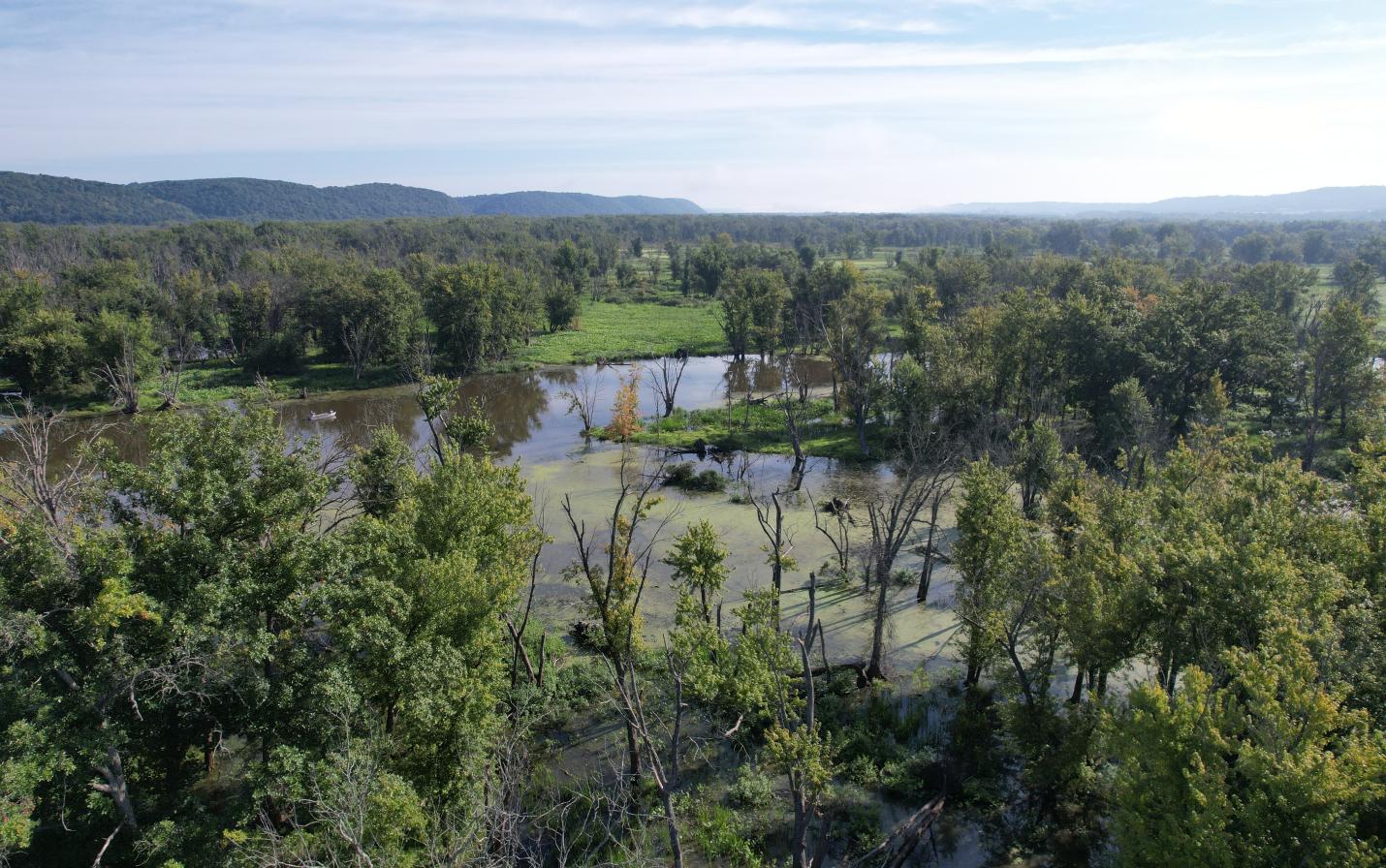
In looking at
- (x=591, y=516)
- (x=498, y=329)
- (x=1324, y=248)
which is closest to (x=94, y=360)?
(x=498, y=329)

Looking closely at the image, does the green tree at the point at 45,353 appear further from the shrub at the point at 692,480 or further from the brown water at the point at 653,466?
the shrub at the point at 692,480

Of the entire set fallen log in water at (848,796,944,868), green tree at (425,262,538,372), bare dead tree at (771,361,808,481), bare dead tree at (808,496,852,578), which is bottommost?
fallen log in water at (848,796,944,868)

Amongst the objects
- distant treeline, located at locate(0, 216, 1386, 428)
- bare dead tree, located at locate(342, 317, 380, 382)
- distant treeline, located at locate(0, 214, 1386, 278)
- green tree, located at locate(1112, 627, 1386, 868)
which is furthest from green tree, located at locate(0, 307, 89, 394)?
green tree, located at locate(1112, 627, 1386, 868)

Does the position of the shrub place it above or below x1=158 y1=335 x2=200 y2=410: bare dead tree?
below

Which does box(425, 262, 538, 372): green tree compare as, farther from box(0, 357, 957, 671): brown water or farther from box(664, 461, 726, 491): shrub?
box(664, 461, 726, 491): shrub

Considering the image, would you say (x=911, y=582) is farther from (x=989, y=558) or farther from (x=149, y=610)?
(x=149, y=610)
